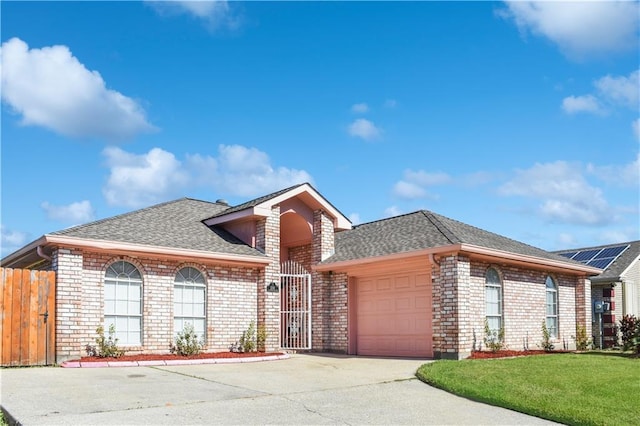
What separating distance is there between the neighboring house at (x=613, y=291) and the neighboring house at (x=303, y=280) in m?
3.46

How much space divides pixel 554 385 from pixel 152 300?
9.74 meters

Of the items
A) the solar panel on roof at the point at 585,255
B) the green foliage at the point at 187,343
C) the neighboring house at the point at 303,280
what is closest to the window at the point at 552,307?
the neighboring house at the point at 303,280

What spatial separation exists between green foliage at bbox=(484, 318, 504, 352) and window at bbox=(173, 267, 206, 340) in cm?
741

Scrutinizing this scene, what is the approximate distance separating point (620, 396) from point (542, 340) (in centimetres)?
930

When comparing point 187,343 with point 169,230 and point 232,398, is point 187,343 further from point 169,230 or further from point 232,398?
point 232,398

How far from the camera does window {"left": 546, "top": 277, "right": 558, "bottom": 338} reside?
781 inches

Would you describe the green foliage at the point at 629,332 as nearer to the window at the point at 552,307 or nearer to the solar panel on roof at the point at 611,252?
the window at the point at 552,307

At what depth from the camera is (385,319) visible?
18656mm

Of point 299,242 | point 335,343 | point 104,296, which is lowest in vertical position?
point 335,343

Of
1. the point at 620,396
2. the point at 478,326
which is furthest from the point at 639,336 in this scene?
the point at 620,396

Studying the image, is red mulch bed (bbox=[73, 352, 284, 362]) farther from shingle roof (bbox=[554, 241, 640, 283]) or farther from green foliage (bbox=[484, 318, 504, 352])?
shingle roof (bbox=[554, 241, 640, 283])

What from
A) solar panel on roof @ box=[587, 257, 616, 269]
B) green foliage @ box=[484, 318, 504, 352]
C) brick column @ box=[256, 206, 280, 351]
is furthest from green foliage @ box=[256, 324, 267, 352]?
solar panel on roof @ box=[587, 257, 616, 269]

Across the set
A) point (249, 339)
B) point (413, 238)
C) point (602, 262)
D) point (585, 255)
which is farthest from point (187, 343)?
point (585, 255)

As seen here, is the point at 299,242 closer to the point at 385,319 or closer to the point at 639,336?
the point at 385,319
